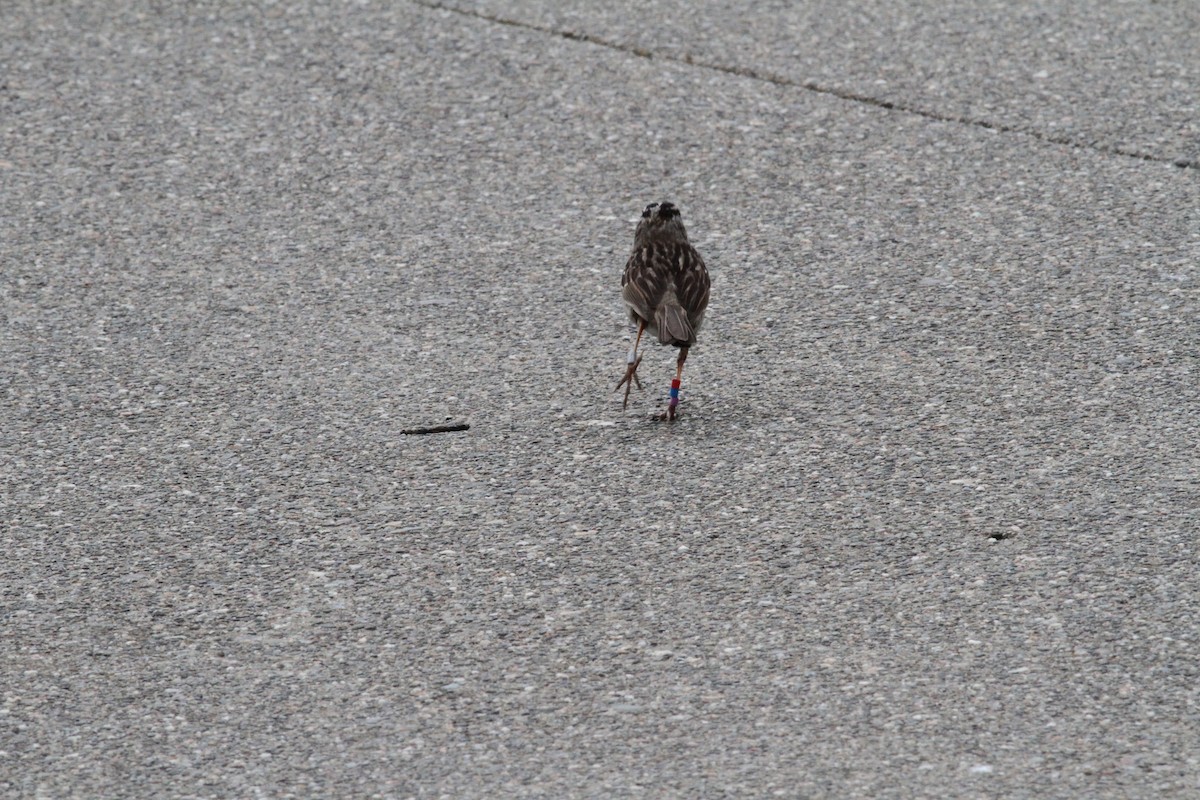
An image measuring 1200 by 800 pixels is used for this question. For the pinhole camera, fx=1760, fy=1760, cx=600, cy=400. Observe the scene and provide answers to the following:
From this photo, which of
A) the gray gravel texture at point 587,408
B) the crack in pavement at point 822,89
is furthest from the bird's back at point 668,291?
the crack in pavement at point 822,89

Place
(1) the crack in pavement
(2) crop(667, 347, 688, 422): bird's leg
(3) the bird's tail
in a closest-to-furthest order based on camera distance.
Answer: (3) the bird's tail, (2) crop(667, 347, 688, 422): bird's leg, (1) the crack in pavement

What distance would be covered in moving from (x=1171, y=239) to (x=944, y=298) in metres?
1.11

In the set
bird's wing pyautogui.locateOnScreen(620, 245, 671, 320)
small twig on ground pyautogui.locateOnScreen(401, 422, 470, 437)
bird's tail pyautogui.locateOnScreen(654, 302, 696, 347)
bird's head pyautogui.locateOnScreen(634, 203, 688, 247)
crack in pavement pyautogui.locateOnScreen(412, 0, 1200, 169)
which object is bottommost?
small twig on ground pyautogui.locateOnScreen(401, 422, 470, 437)

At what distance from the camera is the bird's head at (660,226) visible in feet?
21.1

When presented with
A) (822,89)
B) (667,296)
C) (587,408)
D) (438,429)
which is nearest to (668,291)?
(667,296)

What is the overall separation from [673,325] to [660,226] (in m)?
0.79

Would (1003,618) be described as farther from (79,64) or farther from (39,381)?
(79,64)

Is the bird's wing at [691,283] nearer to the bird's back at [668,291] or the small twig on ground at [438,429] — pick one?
the bird's back at [668,291]

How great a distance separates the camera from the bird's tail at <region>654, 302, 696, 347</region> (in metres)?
5.75

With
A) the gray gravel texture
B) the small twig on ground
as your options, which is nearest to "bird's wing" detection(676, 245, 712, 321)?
the gray gravel texture

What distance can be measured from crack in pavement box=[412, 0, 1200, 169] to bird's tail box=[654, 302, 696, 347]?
3.05 m

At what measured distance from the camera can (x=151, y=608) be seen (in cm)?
489

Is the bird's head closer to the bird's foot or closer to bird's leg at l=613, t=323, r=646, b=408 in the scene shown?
bird's leg at l=613, t=323, r=646, b=408

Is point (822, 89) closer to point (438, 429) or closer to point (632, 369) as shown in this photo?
point (632, 369)
